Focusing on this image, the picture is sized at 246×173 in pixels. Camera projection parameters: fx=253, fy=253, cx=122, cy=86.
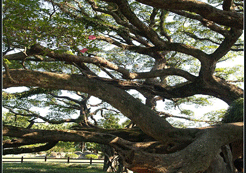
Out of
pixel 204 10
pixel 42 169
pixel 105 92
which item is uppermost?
pixel 204 10

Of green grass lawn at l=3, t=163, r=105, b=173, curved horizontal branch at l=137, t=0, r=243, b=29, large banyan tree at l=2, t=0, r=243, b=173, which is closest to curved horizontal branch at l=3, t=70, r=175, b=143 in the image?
large banyan tree at l=2, t=0, r=243, b=173

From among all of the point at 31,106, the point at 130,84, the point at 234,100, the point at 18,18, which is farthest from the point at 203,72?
the point at 31,106

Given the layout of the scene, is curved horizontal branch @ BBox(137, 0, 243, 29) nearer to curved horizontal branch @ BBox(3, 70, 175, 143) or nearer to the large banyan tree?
the large banyan tree

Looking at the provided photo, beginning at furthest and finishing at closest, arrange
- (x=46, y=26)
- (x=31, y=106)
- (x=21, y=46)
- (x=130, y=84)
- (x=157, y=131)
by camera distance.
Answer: (x=31, y=106), (x=130, y=84), (x=157, y=131), (x=21, y=46), (x=46, y=26)

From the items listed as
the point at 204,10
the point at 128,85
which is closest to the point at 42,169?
the point at 128,85

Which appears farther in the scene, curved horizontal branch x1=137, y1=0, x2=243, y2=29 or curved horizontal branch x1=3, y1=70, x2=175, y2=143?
curved horizontal branch x1=3, y1=70, x2=175, y2=143

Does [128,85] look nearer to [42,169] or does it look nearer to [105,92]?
[105,92]

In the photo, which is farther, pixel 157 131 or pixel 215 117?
pixel 215 117

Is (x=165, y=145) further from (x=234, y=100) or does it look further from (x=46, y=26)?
(x=46, y=26)

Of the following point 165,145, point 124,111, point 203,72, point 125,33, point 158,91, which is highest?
point 125,33

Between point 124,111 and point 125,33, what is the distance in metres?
5.56

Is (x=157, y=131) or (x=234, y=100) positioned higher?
(x=234, y=100)

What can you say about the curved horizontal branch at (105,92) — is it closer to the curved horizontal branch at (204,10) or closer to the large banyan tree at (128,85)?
the large banyan tree at (128,85)

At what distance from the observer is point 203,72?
10.9 meters
